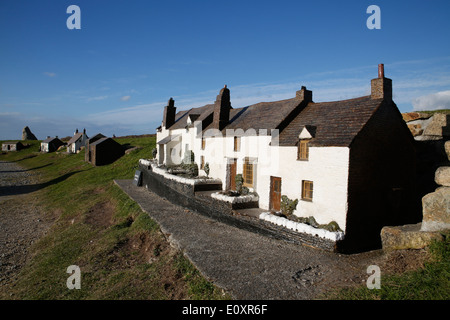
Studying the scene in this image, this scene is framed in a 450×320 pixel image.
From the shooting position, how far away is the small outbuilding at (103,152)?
46.7m

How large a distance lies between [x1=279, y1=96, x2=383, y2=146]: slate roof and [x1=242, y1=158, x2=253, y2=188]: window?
3300 mm

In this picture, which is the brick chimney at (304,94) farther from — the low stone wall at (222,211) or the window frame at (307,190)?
the low stone wall at (222,211)

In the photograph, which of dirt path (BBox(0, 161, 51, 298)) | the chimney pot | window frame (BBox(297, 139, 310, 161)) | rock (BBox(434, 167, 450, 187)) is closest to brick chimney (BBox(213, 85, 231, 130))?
window frame (BBox(297, 139, 310, 161))

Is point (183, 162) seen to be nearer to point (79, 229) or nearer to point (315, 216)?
point (79, 229)

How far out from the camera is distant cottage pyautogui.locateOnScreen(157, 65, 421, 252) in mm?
13109

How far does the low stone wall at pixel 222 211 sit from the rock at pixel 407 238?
2077 mm

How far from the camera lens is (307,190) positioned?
14.8 meters

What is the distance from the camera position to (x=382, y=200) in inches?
578

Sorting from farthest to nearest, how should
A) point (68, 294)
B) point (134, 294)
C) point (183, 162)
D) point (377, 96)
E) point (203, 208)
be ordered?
1. point (183, 162)
2. point (203, 208)
3. point (377, 96)
4. point (68, 294)
5. point (134, 294)

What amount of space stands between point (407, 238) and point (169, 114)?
28.8 metres

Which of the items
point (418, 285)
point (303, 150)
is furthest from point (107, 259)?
point (418, 285)
